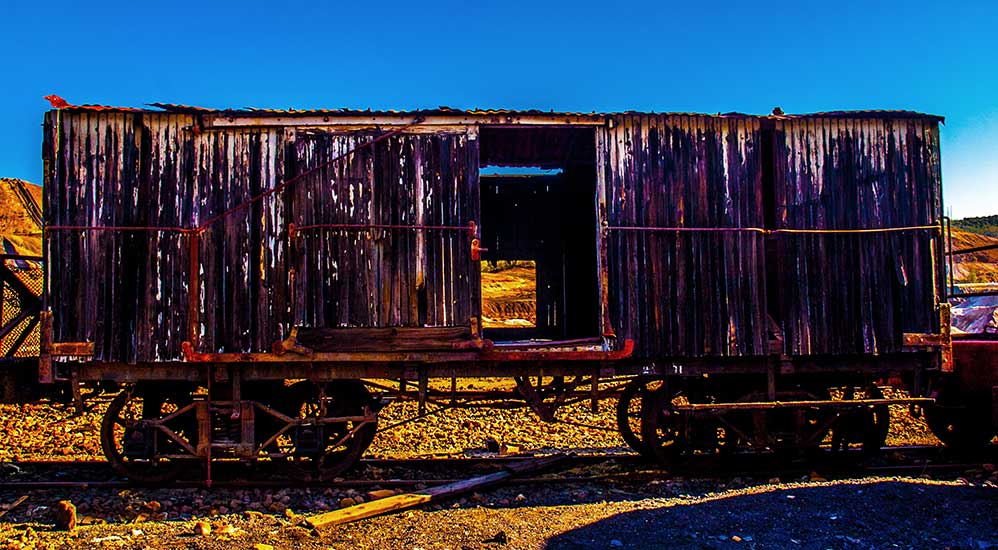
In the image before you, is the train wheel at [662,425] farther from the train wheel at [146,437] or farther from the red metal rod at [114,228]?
the red metal rod at [114,228]

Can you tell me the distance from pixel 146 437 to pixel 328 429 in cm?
221

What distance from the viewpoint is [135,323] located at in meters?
8.52

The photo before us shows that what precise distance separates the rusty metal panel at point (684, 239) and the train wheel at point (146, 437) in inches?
228

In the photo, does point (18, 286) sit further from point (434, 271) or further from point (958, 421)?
point (958, 421)

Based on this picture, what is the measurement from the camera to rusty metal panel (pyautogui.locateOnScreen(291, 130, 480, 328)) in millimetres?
8695

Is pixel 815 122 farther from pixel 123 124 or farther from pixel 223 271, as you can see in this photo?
pixel 123 124

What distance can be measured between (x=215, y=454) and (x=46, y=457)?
11.3ft

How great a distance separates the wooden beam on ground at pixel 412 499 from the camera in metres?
7.07

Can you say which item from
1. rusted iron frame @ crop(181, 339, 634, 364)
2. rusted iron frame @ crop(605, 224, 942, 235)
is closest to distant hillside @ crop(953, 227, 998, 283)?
rusted iron frame @ crop(605, 224, 942, 235)

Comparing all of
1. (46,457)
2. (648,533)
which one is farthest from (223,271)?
(648,533)

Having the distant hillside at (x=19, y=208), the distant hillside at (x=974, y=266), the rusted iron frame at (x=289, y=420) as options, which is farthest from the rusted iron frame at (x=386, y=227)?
the distant hillside at (x=974, y=266)

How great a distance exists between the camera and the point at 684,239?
9.07 m

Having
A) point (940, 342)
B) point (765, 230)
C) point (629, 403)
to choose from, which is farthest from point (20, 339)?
point (940, 342)

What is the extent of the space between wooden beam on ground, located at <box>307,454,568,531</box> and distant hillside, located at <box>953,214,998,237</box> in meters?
76.2
